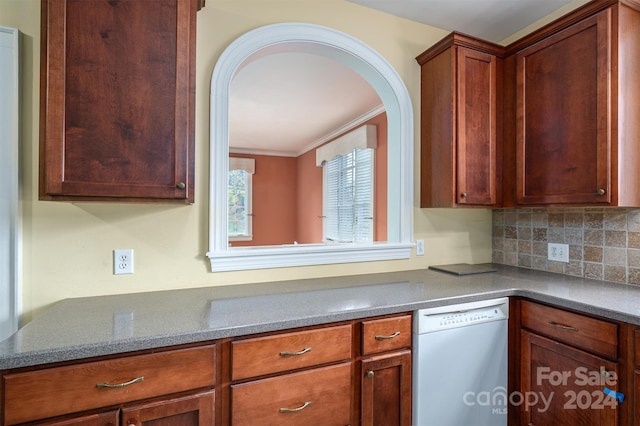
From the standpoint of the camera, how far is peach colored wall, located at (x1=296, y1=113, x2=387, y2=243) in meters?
3.79

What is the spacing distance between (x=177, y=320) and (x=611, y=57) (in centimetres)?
223

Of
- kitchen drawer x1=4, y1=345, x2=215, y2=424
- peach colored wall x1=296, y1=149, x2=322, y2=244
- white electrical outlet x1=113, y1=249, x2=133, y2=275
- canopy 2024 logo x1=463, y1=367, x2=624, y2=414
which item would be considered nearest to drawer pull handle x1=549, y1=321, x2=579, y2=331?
Result: canopy 2024 logo x1=463, y1=367, x2=624, y2=414

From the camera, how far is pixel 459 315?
1590 millimetres

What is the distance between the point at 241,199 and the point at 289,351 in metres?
5.29

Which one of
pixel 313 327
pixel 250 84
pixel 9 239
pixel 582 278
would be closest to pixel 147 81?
pixel 9 239

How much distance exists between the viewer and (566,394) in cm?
151

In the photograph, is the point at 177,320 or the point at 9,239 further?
the point at 9,239

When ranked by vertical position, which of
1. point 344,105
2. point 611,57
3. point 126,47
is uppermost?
point 344,105

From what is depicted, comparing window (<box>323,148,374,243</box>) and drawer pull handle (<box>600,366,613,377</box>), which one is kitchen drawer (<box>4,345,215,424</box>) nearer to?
drawer pull handle (<box>600,366,613,377</box>)

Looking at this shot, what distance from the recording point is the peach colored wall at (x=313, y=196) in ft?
12.4

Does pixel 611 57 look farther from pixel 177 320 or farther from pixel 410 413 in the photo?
pixel 177 320

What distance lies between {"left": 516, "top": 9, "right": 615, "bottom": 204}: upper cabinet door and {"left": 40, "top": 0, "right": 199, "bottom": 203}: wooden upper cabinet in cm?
183

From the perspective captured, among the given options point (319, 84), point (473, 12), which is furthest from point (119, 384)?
point (319, 84)

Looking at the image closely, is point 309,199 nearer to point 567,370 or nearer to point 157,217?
point 157,217
